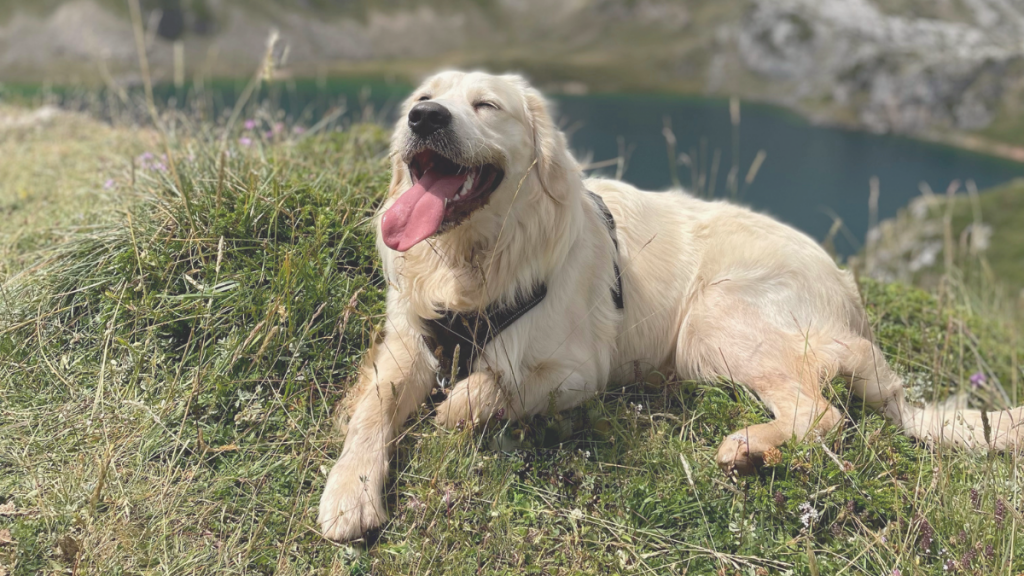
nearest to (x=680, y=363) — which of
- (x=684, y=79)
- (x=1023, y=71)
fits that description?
(x=1023, y=71)

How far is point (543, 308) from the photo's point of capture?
3.50 meters

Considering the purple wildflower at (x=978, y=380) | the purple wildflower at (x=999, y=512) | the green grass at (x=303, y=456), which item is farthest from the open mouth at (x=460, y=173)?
the purple wildflower at (x=978, y=380)

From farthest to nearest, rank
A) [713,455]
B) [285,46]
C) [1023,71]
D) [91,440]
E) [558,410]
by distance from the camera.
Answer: [1023,71] < [285,46] < [558,410] < [713,455] < [91,440]

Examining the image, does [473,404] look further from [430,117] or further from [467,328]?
[430,117]

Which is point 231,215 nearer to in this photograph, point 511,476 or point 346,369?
point 346,369

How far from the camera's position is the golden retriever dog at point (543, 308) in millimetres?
3141

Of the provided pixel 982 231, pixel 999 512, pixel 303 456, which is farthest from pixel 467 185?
pixel 982 231

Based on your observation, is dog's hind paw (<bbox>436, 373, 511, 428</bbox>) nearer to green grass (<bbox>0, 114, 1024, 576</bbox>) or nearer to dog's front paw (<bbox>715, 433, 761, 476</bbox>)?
green grass (<bbox>0, 114, 1024, 576</bbox>)

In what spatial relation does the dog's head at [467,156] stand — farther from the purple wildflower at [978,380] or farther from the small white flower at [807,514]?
the purple wildflower at [978,380]

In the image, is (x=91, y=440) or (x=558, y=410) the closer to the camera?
(x=91, y=440)

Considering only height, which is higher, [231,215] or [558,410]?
[231,215]

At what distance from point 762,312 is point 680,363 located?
59cm

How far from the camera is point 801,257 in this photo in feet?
13.1

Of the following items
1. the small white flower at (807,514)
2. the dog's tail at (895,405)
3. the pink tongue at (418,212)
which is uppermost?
the pink tongue at (418,212)
